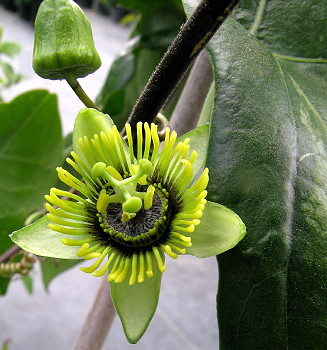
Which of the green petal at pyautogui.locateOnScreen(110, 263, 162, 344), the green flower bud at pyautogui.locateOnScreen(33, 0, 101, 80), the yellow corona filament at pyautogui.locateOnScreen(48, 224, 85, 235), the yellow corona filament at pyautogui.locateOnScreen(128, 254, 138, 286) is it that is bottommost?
the green petal at pyautogui.locateOnScreen(110, 263, 162, 344)

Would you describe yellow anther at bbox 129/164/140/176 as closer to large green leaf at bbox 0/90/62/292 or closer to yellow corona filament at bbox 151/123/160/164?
yellow corona filament at bbox 151/123/160/164

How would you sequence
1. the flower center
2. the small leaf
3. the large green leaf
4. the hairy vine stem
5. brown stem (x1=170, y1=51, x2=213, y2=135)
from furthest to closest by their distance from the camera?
the small leaf
the large green leaf
brown stem (x1=170, y1=51, x2=213, y2=135)
the flower center
the hairy vine stem

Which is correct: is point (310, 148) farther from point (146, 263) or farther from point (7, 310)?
point (7, 310)

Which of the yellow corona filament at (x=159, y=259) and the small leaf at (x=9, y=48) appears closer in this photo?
the yellow corona filament at (x=159, y=259)

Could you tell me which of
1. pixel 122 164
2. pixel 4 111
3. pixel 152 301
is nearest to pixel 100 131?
pixel 122 164

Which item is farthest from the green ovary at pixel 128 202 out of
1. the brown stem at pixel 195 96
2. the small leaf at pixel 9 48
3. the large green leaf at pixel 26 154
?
the small leaf at pixel 9 48

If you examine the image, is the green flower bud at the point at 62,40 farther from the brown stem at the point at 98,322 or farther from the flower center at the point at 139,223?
the brown stem at the point at 98,322

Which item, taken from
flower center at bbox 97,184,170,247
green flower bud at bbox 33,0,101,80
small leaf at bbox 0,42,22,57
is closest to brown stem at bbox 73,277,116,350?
flower center at bbox 97,184,170,247

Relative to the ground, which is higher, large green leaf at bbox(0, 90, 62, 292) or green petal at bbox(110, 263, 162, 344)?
green petal at bbox(110, 263, 162, 344)
